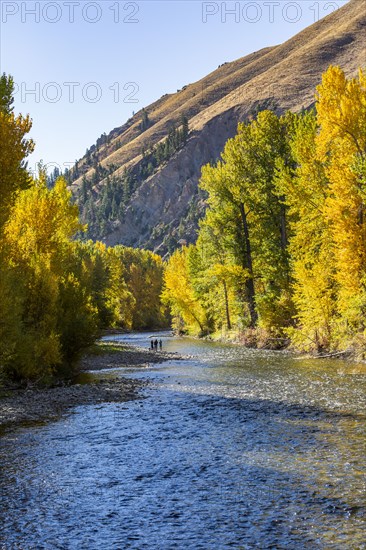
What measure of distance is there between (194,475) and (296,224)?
1091 inches

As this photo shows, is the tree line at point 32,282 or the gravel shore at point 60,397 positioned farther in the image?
the tree line at point 32,282

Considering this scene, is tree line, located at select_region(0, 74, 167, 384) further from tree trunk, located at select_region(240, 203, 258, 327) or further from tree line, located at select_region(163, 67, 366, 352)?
tree trunk, located at select_region(240, 203, 258, 327)

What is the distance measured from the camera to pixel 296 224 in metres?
37.5

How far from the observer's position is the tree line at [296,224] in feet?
98.9

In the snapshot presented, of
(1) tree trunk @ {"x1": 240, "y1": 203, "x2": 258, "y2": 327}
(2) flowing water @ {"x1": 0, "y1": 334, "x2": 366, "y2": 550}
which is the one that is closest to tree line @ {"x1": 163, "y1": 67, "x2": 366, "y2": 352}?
(1) tree trunk @ {"x1": 240, "y1": 203, "x2": 258, "y2": 327}

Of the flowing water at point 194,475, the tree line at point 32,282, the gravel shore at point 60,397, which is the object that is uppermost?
the tree line at point 32,282

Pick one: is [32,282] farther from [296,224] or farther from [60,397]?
[296,224]

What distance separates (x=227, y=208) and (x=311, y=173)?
14.0 m

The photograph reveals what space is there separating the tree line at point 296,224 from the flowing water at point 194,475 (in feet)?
36.9

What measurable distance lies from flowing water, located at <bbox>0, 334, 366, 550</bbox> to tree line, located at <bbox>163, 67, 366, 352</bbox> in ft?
36.9

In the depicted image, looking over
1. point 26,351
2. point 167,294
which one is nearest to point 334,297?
point 26,351

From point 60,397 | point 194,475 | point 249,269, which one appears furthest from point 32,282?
point 249,269

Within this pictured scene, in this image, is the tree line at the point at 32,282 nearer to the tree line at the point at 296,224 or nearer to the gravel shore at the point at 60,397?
the gravel shore at the point at 60,397

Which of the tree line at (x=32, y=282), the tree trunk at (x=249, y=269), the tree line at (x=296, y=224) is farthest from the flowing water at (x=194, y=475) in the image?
the tree trunk at (x=249, y=269)
